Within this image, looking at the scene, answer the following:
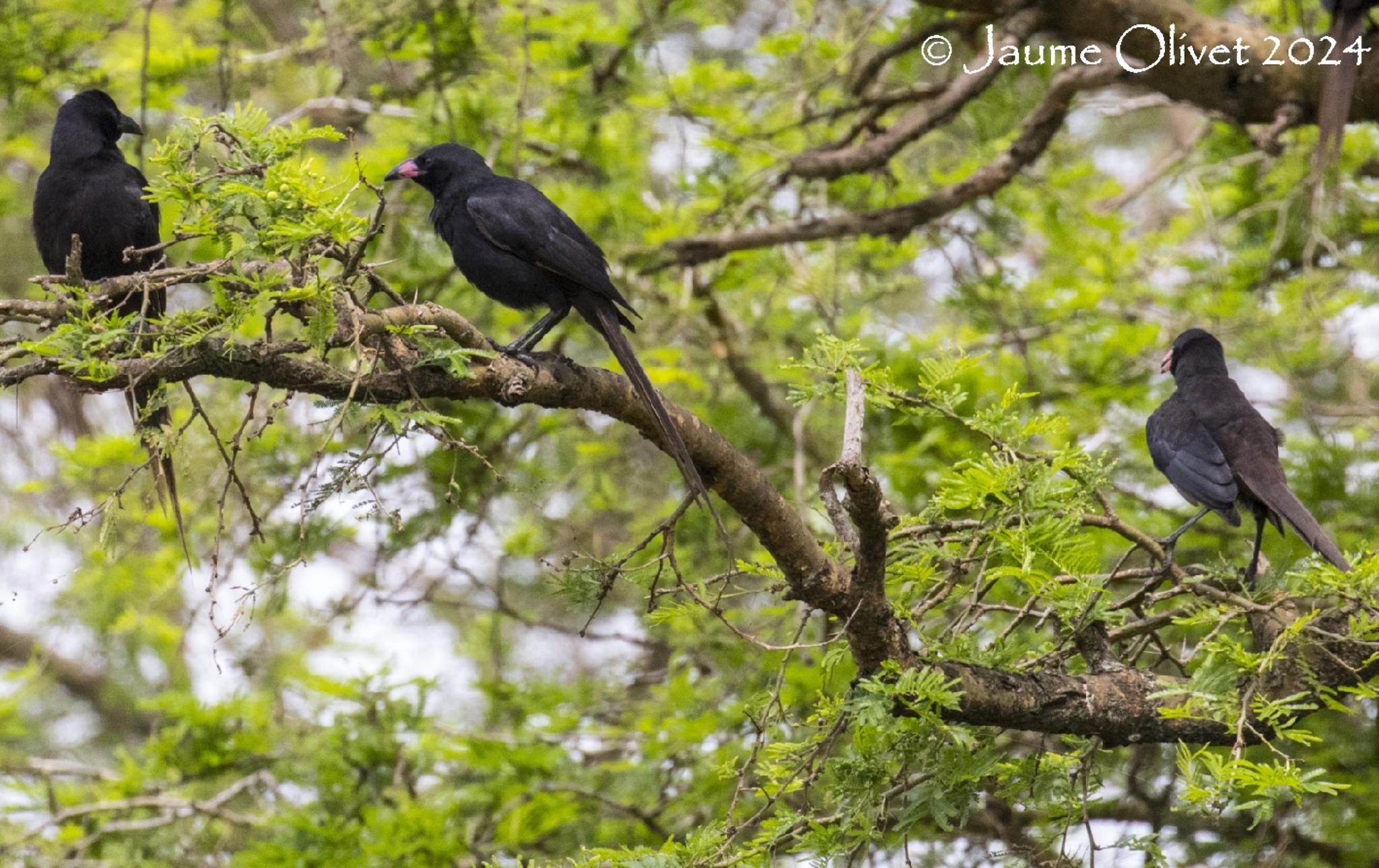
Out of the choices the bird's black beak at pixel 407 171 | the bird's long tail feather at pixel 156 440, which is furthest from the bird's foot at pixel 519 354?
the bird's black beak at pixel 407 171

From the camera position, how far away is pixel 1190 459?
3674 mm

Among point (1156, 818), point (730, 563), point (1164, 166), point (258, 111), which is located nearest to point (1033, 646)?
point (730, 563)

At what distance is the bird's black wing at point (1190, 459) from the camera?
11.7 ft

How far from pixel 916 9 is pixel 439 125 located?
7.38ft

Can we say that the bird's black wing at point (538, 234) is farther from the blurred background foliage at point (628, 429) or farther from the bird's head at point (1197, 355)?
the bird's head at point (1197, 355)

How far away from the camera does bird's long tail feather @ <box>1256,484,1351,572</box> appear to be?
10.9 ft

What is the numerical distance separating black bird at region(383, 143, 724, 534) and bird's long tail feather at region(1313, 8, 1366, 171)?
2159 millimetres

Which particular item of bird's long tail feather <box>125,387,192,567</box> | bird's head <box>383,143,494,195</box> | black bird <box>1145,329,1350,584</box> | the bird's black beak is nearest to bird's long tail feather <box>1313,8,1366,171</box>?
black bird <box>1145,329,1350,584</box>

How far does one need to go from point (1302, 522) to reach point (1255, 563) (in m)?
0.16

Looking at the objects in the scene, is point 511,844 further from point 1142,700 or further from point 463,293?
point 1142,700

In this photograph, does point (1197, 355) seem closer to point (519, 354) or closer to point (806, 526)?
point (806, 526)

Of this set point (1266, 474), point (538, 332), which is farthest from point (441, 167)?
point (1266, 474)
